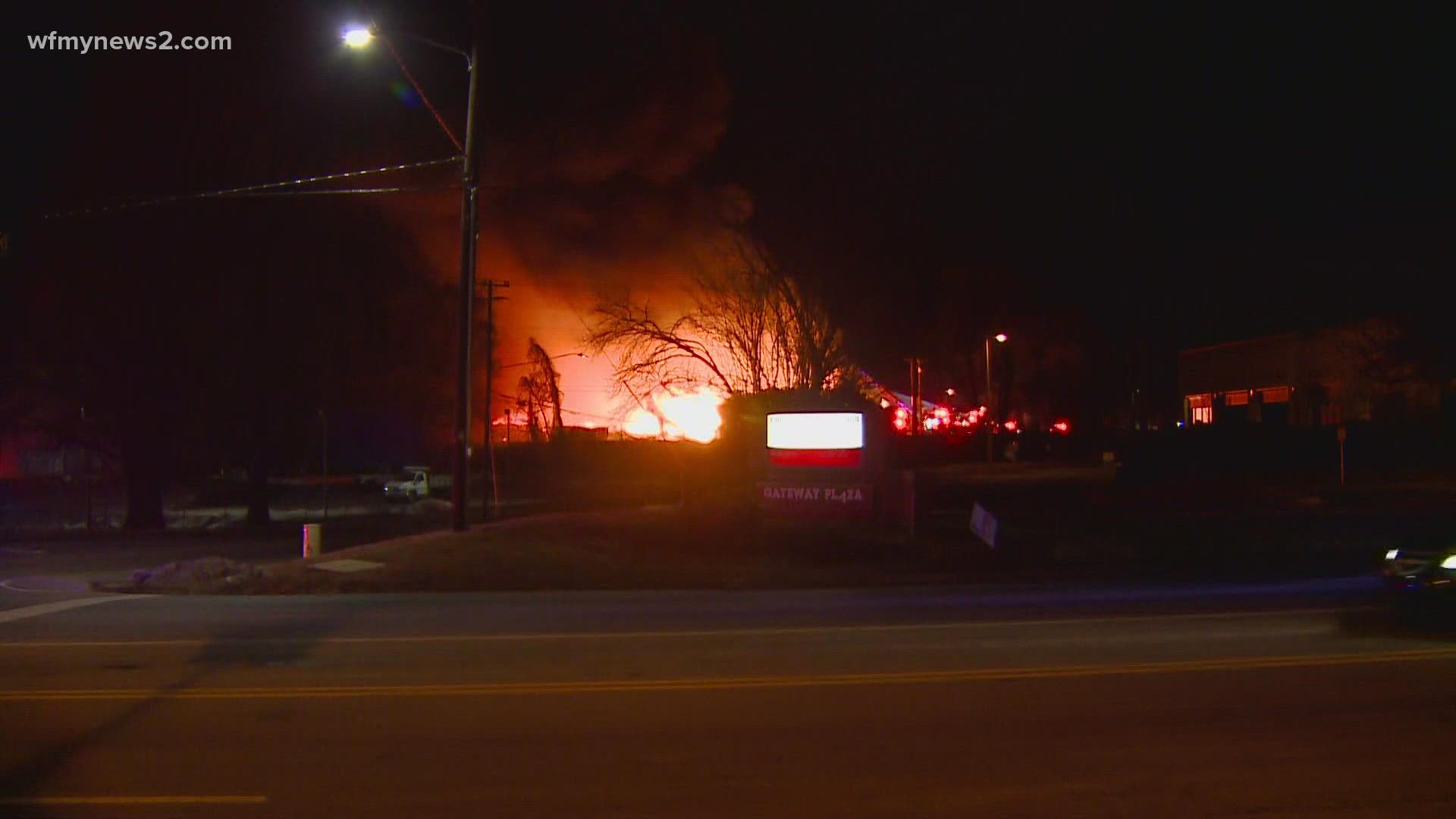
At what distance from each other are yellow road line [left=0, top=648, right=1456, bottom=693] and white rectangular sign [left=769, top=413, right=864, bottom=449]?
44.2 feet

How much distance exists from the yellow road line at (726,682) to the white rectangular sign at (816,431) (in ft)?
44.2

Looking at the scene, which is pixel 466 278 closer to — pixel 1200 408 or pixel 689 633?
pixel 689 633

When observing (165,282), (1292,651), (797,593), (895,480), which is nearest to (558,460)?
(165,282)

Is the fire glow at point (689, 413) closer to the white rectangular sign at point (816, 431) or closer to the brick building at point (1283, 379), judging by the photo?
the white rectangular sign at point (816, 431)

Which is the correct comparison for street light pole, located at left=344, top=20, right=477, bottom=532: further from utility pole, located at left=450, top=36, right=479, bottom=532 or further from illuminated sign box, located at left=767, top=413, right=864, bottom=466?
illuminated sign box, located at left=767, top=413, right=864, bottom=466

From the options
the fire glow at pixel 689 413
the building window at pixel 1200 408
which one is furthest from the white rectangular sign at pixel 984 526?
the building window at pixel 1200 408

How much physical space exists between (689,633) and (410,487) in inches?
1740

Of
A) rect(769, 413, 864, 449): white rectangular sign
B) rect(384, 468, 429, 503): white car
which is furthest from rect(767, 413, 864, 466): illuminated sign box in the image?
rect(384, 468, 429, 503): white car

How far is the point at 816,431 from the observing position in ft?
80.2

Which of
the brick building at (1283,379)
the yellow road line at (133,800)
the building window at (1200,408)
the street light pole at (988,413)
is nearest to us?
the yellow road line at (133,800)

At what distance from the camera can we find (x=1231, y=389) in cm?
6881

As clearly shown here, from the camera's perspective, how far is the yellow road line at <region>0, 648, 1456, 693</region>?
9.60 m

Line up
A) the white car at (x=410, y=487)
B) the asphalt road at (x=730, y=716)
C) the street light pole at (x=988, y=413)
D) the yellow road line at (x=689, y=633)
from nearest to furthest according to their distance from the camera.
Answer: the asphalt road at (x=730, y=716)
the yellow road line at (x=689, y=633)
the white car at (x=410, y=487)
the street light pole at (x=988, y=413)

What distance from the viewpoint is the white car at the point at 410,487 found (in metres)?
54.7
